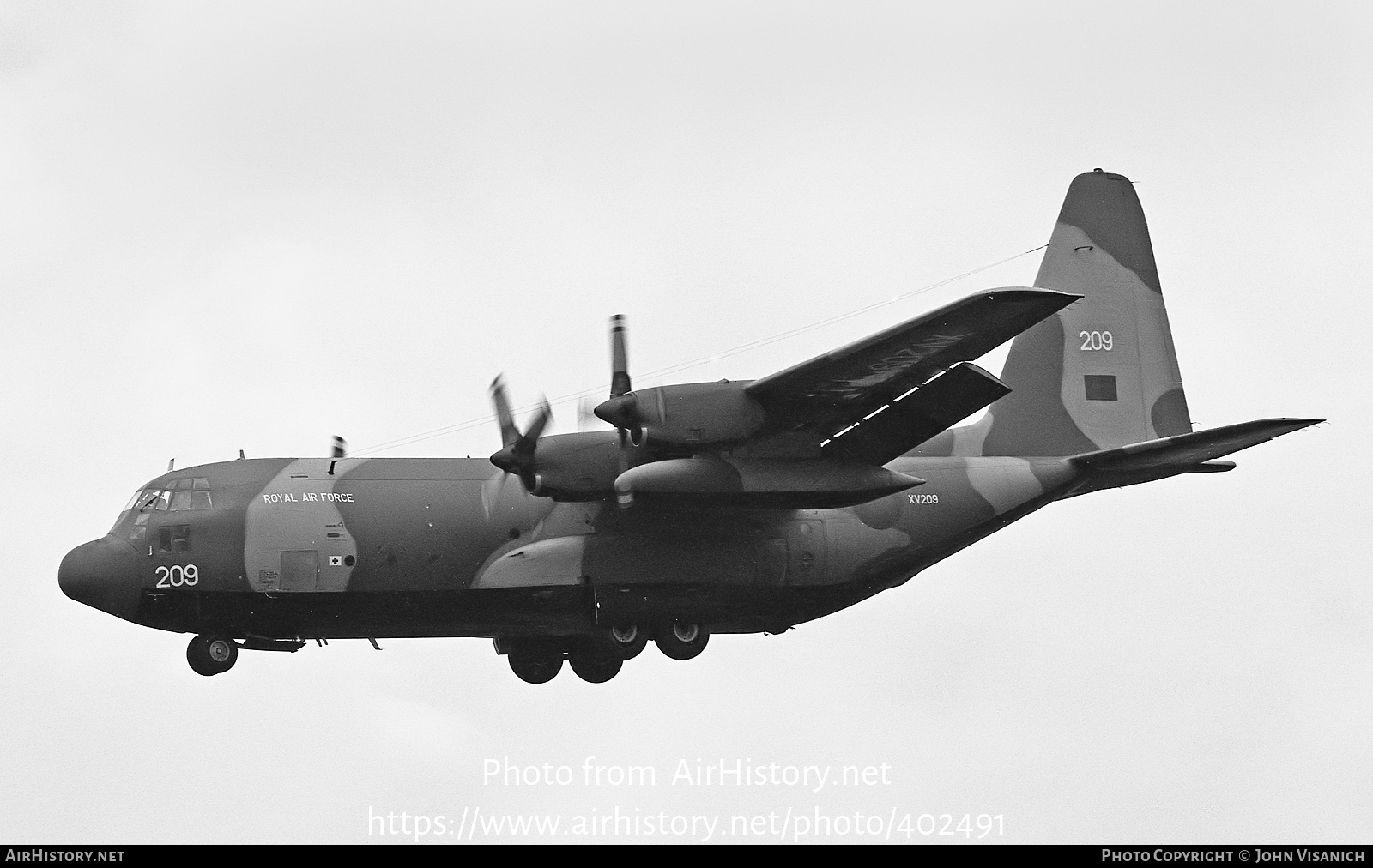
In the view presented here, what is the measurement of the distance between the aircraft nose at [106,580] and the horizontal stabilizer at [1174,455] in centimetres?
1185

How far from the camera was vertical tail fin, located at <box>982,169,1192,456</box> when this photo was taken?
87.0 ft

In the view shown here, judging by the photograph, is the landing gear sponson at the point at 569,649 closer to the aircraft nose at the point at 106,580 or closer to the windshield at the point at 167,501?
the aircraft nose at the point at 106,580

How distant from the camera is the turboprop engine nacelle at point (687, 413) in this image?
22.3 meters

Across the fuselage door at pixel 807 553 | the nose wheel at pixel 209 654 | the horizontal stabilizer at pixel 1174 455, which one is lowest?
the nose wheel at pixel 209 654

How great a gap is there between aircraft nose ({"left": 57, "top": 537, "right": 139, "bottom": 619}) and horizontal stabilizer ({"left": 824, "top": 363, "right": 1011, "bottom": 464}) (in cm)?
844

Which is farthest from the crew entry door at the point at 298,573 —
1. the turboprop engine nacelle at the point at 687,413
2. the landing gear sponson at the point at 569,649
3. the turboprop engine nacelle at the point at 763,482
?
the turboprop engine nacelle at the point at 687,413

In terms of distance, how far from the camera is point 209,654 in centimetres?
2378

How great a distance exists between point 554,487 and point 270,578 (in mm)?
3632

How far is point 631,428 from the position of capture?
22.4 m

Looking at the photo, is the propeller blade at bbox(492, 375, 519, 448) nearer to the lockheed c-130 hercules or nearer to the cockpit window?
the lockheed c-130 hercules

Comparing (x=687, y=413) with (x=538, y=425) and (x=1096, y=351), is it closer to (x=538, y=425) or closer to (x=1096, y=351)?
(x=538, y=425)
